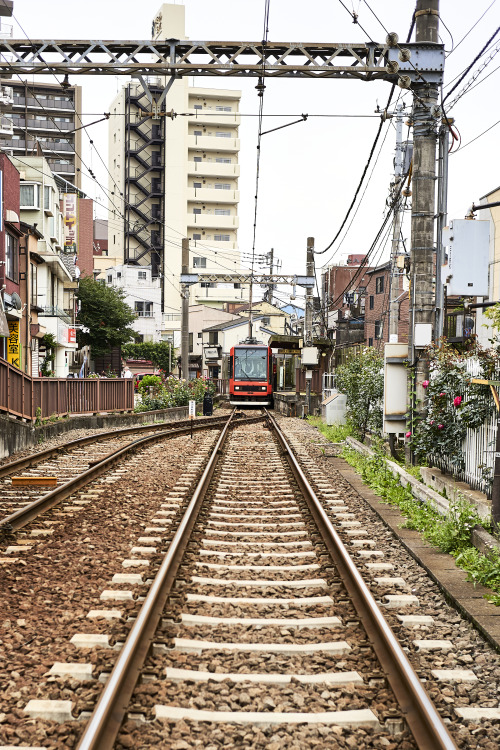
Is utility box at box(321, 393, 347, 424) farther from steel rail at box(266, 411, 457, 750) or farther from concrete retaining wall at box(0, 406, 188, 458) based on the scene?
steel rail at box(266, 411, 457, 750)

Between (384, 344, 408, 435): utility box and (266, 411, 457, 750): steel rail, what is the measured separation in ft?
19.5

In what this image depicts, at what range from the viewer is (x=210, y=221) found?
87.1m

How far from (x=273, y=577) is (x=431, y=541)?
7.37ft

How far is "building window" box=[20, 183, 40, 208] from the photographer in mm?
39469

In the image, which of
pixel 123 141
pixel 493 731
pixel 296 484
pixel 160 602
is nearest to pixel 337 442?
pixel 296 484

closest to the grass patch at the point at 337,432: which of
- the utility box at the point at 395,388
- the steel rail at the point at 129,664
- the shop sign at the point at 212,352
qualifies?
the utility box at the point at 395,388

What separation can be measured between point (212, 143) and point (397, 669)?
85.6m

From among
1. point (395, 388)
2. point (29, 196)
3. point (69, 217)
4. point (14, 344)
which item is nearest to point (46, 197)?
point (29, 196)

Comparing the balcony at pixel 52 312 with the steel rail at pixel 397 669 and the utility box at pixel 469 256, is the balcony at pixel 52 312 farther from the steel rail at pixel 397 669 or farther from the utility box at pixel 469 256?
the steel rail at pixel 397 669

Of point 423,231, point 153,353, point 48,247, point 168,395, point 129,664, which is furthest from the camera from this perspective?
point 153,353

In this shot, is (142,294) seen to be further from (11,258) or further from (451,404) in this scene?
(451,404)

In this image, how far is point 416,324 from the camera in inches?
485

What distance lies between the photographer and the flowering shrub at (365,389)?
16.8 m

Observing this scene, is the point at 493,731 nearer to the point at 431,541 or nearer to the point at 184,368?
the point at 431,541
